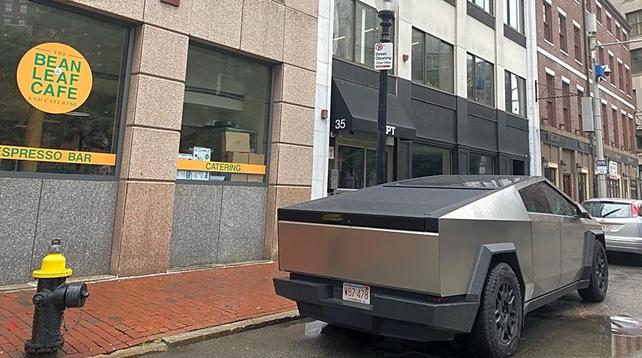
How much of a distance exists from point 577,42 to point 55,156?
26.0 meters

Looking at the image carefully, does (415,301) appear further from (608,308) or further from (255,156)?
(255,156)

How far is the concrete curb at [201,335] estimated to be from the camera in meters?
4.10

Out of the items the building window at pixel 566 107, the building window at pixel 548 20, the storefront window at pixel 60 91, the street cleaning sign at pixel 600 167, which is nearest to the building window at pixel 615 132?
the building window at pixel 566 107

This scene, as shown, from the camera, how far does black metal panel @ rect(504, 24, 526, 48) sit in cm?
1809

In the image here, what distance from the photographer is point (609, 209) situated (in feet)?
33.1

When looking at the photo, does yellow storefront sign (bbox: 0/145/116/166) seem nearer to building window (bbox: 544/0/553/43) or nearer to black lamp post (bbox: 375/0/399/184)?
black lamp post (bbox: 375/0/399/184)

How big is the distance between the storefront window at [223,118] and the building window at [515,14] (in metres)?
13.3

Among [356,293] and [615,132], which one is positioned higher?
[615,132]

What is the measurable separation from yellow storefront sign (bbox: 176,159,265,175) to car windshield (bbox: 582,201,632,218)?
761 cm

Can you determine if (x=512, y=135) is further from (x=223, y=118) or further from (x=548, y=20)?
(x=223, y=118)

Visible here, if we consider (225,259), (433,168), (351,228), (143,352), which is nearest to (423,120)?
(433,168)

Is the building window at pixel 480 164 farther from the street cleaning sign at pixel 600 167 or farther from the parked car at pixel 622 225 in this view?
the parked car at pixel 622 225

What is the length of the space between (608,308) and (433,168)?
8.29 meters

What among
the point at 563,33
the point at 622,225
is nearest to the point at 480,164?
the point at 622,225
